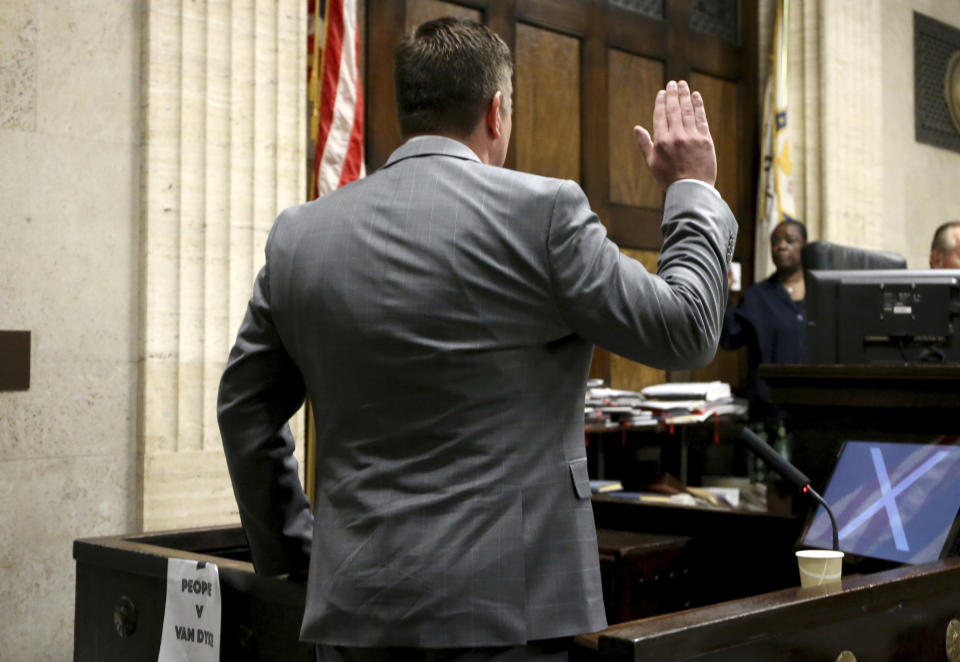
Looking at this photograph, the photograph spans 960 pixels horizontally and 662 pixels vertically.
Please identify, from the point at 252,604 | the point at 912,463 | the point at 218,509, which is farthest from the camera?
the point at 218,509

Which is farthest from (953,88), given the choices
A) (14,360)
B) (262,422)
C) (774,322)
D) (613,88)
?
(262,422)

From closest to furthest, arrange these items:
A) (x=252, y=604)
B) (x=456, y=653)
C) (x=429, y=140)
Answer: (x=456, y=653) < (x=429, y=140) < (x=252, y=604)

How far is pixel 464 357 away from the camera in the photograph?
1392 millimetres

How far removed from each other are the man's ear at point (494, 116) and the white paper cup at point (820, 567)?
2.53 feet

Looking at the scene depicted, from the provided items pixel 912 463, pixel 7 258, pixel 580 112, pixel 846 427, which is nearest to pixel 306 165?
pixel 7 258

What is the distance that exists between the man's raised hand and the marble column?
2.53m

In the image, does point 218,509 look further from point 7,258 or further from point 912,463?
point 912,463

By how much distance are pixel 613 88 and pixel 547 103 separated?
53cm

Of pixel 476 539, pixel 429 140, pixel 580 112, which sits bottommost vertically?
pixel 476 539

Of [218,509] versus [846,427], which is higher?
[846,427]

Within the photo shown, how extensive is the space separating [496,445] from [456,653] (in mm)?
253

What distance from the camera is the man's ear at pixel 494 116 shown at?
1507 mm

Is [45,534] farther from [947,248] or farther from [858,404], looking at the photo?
[947,248]

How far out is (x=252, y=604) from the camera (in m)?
1.83
